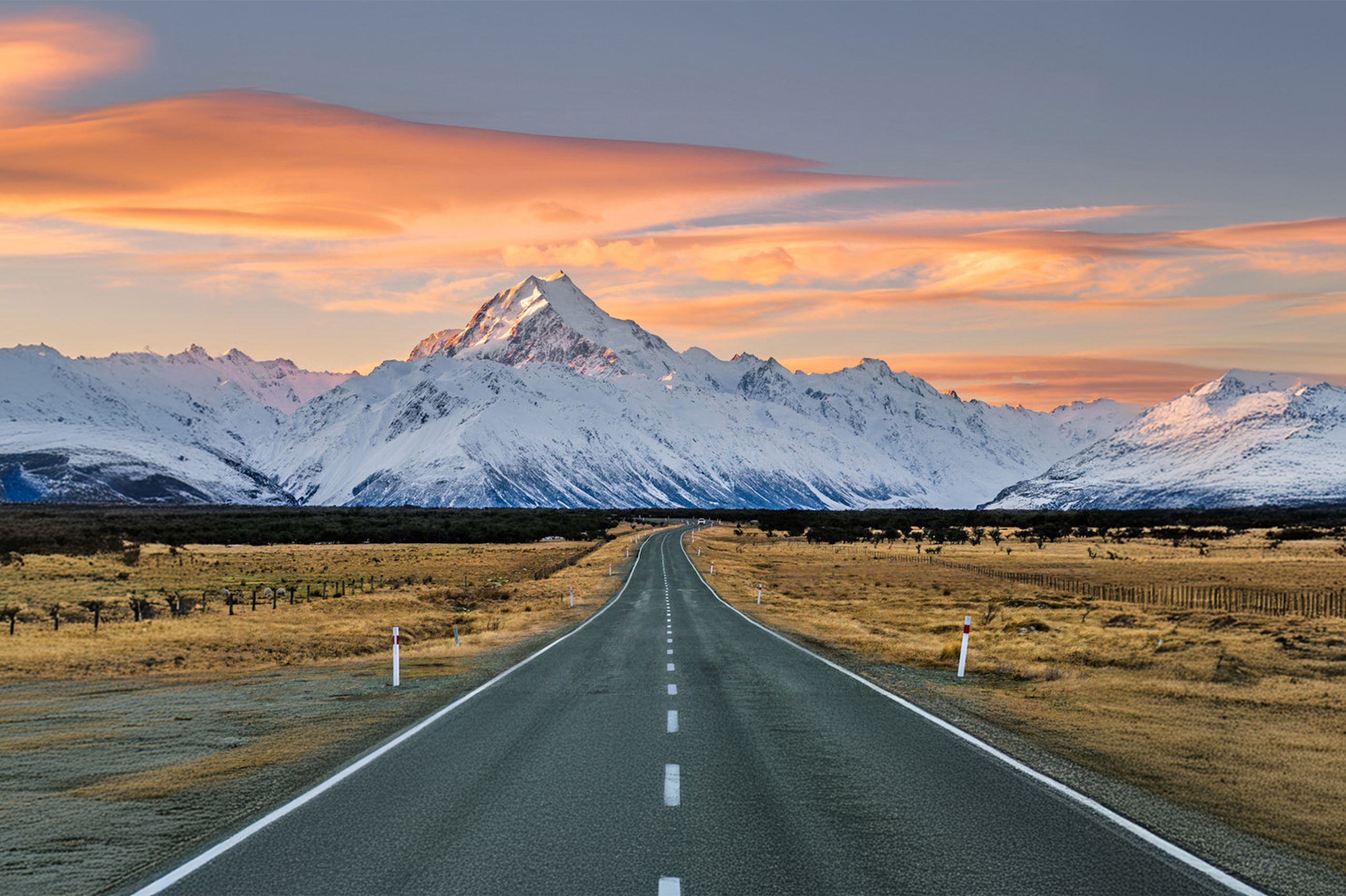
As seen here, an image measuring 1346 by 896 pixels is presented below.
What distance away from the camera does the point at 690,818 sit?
919cm

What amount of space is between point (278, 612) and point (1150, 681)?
31657 millimetres

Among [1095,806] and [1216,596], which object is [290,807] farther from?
[1216,596]

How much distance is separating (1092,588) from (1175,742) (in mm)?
43861

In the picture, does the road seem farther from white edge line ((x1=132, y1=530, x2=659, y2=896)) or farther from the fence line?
the fence line

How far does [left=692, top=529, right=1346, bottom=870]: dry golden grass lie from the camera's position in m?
11.2

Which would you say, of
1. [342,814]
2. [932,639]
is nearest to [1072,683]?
[932,639]

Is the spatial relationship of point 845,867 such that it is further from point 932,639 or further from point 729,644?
point 932,639

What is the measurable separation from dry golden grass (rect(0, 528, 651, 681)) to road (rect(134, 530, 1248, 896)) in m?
9.24

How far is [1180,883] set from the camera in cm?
750

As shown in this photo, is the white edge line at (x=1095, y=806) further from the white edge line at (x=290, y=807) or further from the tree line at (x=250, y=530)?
the tree line at (x=250, y=530)

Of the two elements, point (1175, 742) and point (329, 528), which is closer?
point (1175, 742)

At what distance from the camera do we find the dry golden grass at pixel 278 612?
84.0ft

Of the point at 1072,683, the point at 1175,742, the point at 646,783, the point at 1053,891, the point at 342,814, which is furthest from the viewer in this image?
the point at 1072,683

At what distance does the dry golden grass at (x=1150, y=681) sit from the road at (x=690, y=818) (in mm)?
1846
